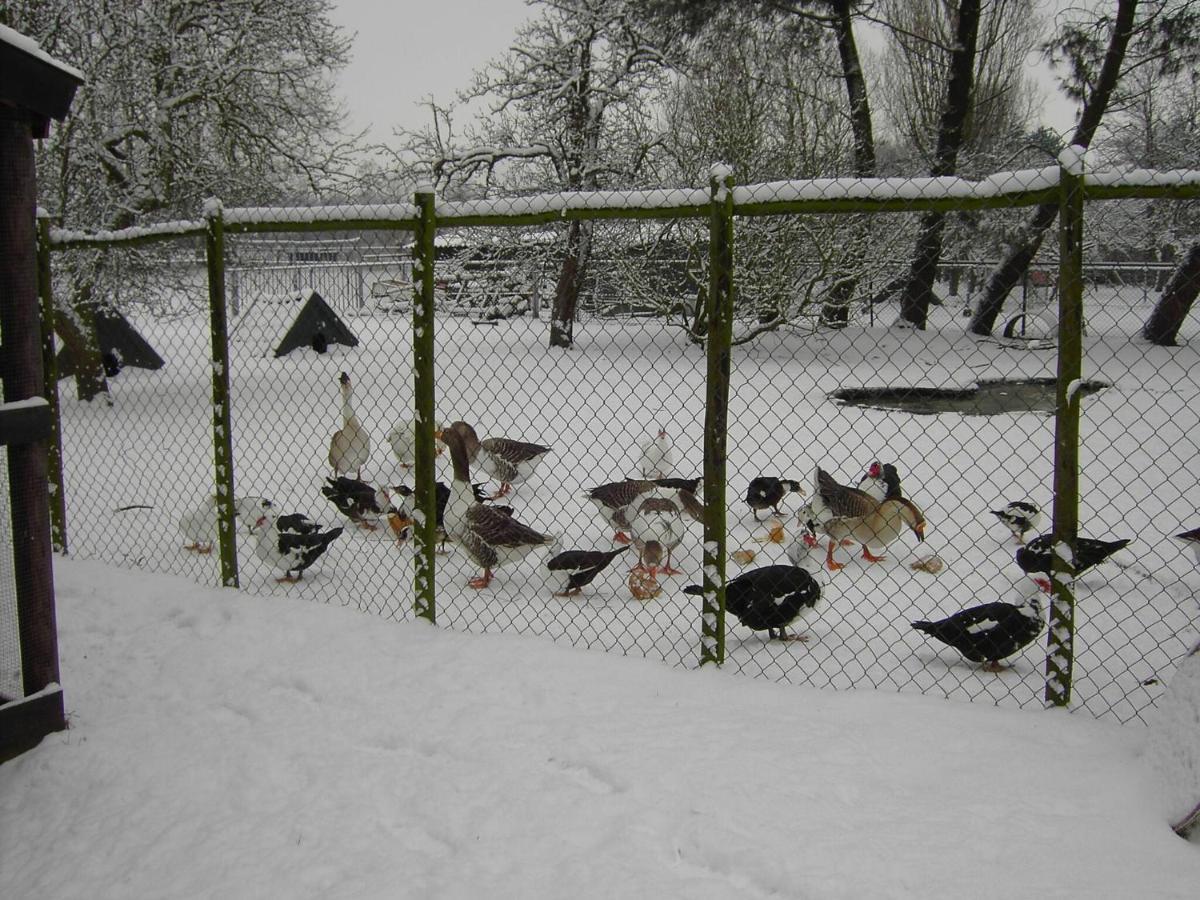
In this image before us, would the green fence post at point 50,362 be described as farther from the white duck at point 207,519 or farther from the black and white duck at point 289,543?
the black and white duck at point 289,543

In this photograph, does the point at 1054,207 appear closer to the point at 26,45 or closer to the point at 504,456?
the point at 504,456

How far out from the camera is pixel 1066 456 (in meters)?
3.18

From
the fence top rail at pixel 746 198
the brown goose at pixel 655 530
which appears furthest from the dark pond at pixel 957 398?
the fence top rail at pixel 746 198

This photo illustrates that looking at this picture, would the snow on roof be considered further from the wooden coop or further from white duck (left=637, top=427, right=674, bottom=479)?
white duck (left=637, top=427, right=674, bottom=479)

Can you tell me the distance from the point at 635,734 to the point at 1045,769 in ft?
4.04

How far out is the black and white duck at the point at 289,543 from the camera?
5.04 meters

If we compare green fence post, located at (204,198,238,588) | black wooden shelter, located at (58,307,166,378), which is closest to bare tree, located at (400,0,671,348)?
black wooden shelter, located at (58,307,166,378)

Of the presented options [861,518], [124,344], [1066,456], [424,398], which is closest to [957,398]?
[861,518]

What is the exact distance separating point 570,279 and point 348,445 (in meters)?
8.90

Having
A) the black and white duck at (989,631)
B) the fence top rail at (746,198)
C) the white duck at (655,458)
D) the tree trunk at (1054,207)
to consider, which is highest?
the tree trunk at (1054,207)

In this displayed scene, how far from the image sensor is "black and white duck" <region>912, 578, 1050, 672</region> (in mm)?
3697

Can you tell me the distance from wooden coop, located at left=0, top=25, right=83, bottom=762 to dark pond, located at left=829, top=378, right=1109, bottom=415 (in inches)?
326

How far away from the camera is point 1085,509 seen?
6.63 m

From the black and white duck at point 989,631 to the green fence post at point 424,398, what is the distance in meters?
2.04
